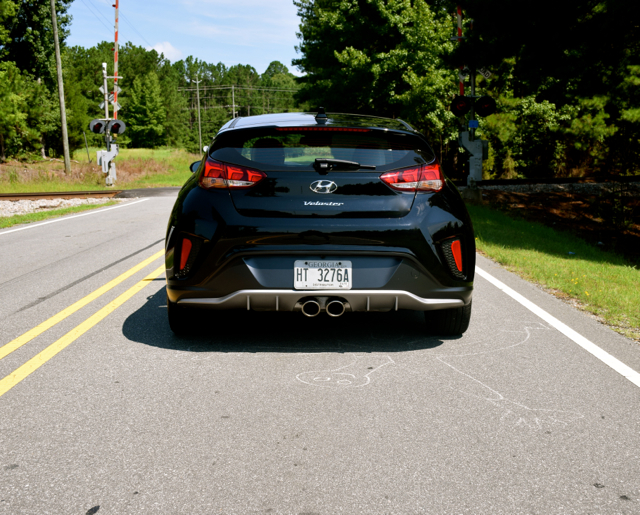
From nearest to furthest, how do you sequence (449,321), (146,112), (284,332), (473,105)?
1. (449,321)
2. (284,332)
3. (473,105)
4. (146,112)

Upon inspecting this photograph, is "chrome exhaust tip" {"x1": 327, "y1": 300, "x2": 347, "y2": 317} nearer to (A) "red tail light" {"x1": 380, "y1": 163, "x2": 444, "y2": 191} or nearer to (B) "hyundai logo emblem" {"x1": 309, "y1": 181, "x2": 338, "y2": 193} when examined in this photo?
(B) "hyundai logo emblem" {"x1": 309, "y1": 181, "x2": 338, "y2": 193}

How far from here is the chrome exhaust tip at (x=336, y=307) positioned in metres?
4.63

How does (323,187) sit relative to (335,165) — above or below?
below

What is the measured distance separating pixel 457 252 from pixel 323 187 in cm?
110

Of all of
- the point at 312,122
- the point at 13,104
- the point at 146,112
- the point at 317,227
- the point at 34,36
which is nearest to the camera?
the point at 317,227

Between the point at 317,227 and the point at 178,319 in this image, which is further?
the point at 178,319

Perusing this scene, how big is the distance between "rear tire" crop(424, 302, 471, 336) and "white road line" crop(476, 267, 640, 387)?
0.88 m

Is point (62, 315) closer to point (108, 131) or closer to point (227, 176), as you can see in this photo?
point (227, 176)

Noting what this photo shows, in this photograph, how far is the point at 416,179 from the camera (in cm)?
479

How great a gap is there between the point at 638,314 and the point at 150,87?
104 metres

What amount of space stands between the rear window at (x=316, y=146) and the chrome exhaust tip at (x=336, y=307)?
1012 mm

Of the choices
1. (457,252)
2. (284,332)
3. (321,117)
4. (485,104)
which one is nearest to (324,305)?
(284,332)

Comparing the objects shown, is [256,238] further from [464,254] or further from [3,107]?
[3,107]

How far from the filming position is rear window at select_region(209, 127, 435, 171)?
4.78 meters
